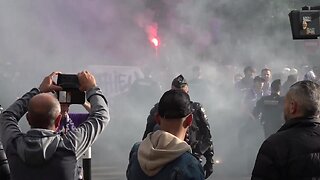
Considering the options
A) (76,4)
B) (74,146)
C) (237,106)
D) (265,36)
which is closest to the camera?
(74,146)

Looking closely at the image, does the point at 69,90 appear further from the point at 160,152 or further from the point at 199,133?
the point at 199,133

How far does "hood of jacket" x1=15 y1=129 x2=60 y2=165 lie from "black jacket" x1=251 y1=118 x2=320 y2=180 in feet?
3.10

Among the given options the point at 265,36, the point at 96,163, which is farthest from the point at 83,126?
the point at 265,36

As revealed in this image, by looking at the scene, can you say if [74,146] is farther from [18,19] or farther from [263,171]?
[18,19]

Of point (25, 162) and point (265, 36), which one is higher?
point (265, 36)

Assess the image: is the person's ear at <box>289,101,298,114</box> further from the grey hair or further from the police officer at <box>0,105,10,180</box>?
the police officer at <box>0,105,10,180</box>

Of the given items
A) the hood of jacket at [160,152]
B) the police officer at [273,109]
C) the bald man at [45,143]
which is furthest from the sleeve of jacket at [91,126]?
the police officer at [273,109]

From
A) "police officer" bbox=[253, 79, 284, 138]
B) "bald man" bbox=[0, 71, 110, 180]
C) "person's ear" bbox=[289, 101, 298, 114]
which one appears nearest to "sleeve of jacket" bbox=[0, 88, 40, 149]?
"bald man" bbox=[0, 71, 110, 180]

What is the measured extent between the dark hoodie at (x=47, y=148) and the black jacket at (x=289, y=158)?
0.80 metres

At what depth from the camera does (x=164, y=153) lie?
8.85 feet

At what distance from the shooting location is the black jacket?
2830 mm

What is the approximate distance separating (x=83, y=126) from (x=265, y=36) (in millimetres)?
14182

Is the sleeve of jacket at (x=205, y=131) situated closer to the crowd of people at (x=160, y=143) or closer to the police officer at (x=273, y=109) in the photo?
the crowd of people at (x=160, y=143)

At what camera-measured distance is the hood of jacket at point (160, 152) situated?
270 cm
